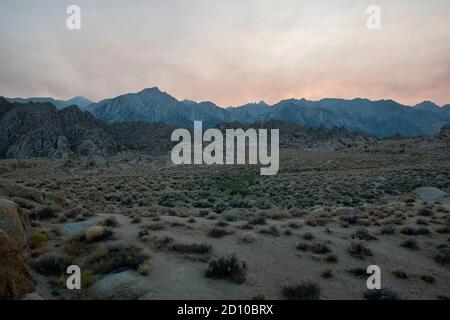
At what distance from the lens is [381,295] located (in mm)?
9445

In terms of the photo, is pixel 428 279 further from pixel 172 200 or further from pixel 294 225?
pixel 172 200

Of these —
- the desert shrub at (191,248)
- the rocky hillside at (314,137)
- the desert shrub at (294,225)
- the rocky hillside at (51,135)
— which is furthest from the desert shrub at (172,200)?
the rocky hillside at (314,137)

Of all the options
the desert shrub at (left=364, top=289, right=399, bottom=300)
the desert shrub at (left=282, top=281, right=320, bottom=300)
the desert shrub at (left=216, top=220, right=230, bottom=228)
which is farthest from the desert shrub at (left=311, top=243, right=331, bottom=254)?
the desert shrub at (left=216, top=220, right=230, bottom=228)

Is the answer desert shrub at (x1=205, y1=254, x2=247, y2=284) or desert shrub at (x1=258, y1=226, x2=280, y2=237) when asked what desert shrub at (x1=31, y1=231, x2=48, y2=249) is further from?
desert shrub at (x1=258, y1=226, x2=280, y2=237)

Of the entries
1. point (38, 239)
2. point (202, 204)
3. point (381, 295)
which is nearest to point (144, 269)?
point (38, 239)

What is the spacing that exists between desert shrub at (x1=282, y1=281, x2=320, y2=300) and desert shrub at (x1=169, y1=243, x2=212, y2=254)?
338 centimetres

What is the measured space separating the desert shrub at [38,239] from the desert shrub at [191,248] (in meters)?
4.40

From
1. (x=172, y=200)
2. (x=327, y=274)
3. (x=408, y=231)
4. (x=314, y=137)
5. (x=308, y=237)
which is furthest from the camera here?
(x=314, y=137)

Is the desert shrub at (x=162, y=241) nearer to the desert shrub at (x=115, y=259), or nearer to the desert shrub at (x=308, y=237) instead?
the desert shrub at (x=115, y=259)

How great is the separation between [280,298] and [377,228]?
9.07 meters

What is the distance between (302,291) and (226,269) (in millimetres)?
2272

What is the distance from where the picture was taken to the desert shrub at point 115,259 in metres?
10.0
